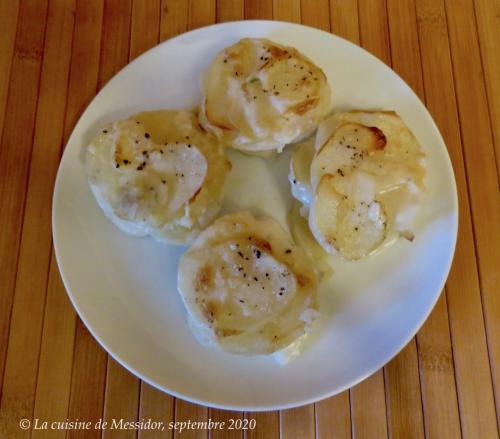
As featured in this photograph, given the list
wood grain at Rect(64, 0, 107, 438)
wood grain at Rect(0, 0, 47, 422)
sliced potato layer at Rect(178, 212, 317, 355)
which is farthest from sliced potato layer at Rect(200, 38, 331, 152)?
wood grain at Rect(0, 0, 47, 422)

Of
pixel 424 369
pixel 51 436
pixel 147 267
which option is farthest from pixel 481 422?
pixel 51 436

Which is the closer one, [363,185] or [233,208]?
[363,185]

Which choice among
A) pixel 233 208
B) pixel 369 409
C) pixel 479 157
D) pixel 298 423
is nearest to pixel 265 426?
pixel 298 423

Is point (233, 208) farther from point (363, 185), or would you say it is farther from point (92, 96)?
point (92, 96)

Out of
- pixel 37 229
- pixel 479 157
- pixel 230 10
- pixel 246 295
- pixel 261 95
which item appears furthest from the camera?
pixel 230 10

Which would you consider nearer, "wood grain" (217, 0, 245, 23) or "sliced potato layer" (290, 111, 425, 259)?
"sliced potato layer" (290, 111, 425, 259)

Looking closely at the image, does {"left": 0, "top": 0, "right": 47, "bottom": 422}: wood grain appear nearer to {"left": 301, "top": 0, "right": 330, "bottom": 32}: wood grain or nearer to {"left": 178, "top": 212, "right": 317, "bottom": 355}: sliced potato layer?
{"left": 178, "top": 212, "right": 317, "bottom": 355}: sliced potato layer
